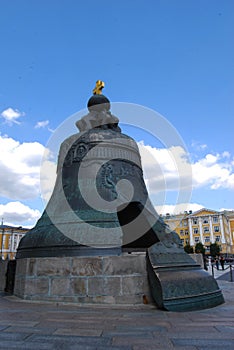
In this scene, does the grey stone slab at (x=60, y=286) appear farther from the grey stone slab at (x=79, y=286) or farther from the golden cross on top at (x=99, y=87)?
the golden cross on top at (x=99, y=87)

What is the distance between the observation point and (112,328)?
3.62m

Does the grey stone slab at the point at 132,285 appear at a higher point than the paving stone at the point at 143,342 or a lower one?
higher

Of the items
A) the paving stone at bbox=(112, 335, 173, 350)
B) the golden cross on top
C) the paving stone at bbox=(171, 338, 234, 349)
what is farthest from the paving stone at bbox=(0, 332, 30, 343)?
the golden cross on top

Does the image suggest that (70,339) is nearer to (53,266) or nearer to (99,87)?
(53,266)

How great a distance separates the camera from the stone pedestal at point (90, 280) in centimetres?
527

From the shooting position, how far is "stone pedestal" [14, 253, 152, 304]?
5273mm

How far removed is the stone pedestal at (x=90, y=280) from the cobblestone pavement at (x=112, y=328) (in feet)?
0.77

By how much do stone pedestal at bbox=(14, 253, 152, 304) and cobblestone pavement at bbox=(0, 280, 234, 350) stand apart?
233 mm

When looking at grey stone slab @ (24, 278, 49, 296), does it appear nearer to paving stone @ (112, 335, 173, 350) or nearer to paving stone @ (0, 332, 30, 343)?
paving stone @ (0, 332, 30, 343)

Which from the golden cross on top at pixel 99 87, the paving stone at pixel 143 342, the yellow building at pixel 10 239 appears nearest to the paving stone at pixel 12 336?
the paving stone at pixel 143 342

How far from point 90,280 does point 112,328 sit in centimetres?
181

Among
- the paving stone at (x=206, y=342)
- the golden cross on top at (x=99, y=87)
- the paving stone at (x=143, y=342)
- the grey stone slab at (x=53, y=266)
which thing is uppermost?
the golden cross on top at (x=99, y=87)

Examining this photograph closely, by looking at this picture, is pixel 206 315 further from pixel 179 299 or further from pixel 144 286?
pixel 144 286

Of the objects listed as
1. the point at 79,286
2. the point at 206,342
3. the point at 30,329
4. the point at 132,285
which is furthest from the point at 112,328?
the point at 79,286
